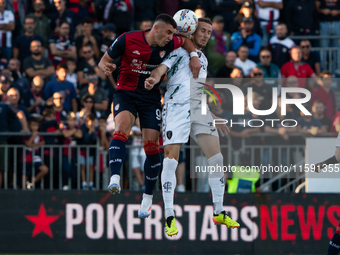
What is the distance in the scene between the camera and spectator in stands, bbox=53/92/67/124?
1378 centimetres

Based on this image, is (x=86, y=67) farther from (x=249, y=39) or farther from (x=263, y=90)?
(x=263, y=90)

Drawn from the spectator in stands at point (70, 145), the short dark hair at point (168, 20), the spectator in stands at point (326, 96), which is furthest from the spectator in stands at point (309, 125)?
the short dark hair at point (168, 20)

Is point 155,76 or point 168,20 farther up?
point 168,20

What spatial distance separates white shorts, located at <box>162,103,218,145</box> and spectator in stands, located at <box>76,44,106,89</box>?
6.45 metres

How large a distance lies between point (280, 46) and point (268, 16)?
4.19 ft

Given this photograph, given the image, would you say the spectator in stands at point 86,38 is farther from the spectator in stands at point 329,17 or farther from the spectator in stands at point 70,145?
the spectator in stands at point 329,17

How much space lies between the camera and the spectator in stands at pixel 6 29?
1605 centimetres

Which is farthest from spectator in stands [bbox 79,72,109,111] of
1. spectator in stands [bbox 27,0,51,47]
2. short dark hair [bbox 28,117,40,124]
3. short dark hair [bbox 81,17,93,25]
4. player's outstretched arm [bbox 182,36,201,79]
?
player's outstretched arm [bbox 182,36,201,79]

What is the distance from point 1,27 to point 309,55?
308 inches

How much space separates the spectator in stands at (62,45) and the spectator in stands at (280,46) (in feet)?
16.3

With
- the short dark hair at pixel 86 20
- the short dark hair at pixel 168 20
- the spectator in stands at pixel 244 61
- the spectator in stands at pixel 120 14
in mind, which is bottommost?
the short dark hair at pixel 168 20

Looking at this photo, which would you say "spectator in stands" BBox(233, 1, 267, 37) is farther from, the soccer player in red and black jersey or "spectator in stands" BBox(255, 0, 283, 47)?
the soccer player in red and black jersey

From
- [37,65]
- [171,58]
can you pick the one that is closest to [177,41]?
[171,58]

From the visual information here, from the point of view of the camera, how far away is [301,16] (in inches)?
659
